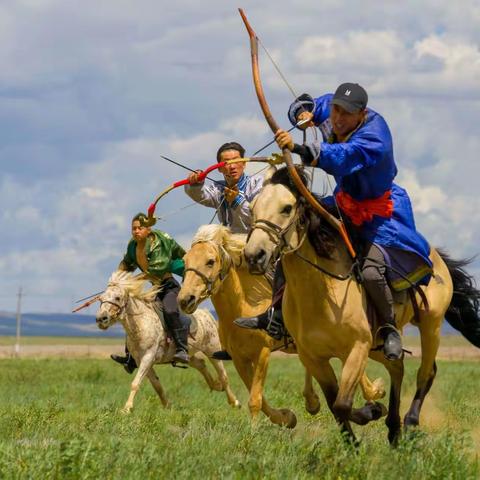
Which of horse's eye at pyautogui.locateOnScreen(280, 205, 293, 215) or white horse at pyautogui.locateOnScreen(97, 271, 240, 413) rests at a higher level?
horse's eye at pyautogui.locateOnScreen(280, 205, 293, 215)

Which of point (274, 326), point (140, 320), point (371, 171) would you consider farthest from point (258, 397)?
point (140, 320)

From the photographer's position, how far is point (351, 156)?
9.41 meters

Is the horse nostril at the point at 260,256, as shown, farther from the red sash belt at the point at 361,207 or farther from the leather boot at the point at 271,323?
the leather boot at the point at 271,323

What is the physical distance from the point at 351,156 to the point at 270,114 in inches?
28.8

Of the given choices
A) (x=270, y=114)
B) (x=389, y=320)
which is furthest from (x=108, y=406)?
(x=270, y=114)

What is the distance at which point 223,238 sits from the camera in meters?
12.9

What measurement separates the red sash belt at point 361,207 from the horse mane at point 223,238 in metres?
2.83

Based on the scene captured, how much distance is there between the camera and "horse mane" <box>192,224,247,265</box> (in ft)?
42.1

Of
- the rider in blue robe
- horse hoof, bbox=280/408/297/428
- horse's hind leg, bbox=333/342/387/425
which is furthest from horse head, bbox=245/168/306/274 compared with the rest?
horse hoof, bbox=280/408/297/428

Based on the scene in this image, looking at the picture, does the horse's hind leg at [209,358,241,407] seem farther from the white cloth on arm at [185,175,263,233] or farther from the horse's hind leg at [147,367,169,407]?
the white cloth on arm at [185,175,263,233]

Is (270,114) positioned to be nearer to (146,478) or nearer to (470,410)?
(146,478)

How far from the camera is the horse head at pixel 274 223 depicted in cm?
883

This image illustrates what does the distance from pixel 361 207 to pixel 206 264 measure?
9.59 feet

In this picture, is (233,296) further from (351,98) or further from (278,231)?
(278,231)
